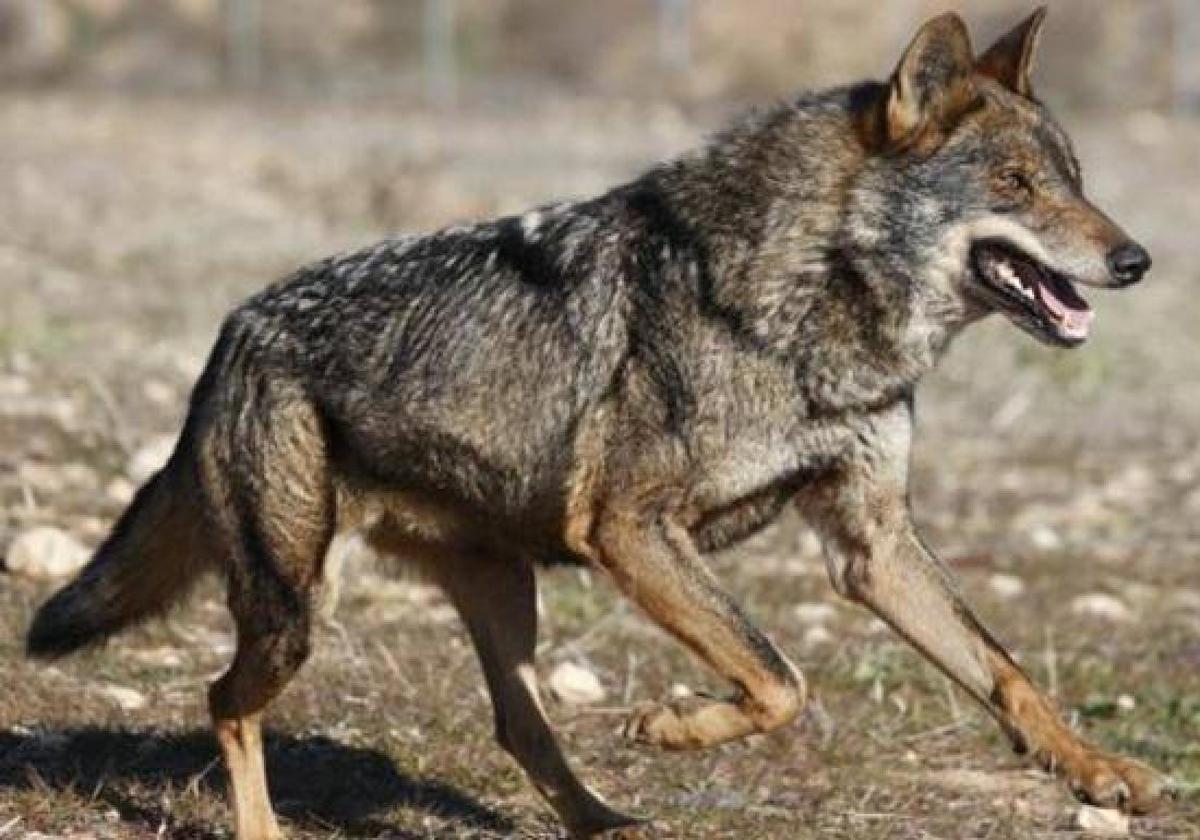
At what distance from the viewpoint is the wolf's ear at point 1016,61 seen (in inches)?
300

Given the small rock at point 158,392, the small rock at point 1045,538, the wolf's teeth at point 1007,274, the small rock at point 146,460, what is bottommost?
the small rock at point 1045,538

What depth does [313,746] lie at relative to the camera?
26.6ft

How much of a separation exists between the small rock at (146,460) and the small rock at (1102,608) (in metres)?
3.71

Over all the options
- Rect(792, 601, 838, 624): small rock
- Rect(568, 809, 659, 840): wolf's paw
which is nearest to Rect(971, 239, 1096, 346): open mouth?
Rect(568, 809, 659, 840): wolf's paw

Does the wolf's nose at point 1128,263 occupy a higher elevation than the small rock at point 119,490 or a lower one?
higher

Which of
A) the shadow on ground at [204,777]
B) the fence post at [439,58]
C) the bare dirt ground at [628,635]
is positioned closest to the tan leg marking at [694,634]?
the bare dirt ground at [628,635]

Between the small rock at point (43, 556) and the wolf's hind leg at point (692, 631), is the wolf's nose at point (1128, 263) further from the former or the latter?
the small rock at point (43, 556)

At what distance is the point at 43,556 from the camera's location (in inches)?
373

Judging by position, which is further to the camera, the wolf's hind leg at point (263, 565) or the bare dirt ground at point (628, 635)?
the bare dirt ground at point (628, 635)

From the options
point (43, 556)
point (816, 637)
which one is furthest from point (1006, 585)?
point (43, 556)

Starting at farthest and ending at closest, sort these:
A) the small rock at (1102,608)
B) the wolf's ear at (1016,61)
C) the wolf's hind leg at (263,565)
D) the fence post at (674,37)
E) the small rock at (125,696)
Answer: the fence post at (674,37), the small rock at (1102,608), the small rock at (125,696), the wolf's ear at (1016,61), the wolf's hind leg at (263,565)

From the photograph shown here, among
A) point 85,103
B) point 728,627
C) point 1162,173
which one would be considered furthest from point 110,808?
point 85,103

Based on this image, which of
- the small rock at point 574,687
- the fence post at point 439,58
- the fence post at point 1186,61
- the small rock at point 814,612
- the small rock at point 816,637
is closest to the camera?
the small rock at point 574,687

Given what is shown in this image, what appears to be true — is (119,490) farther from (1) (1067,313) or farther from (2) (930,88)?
(1) (1067,313)
